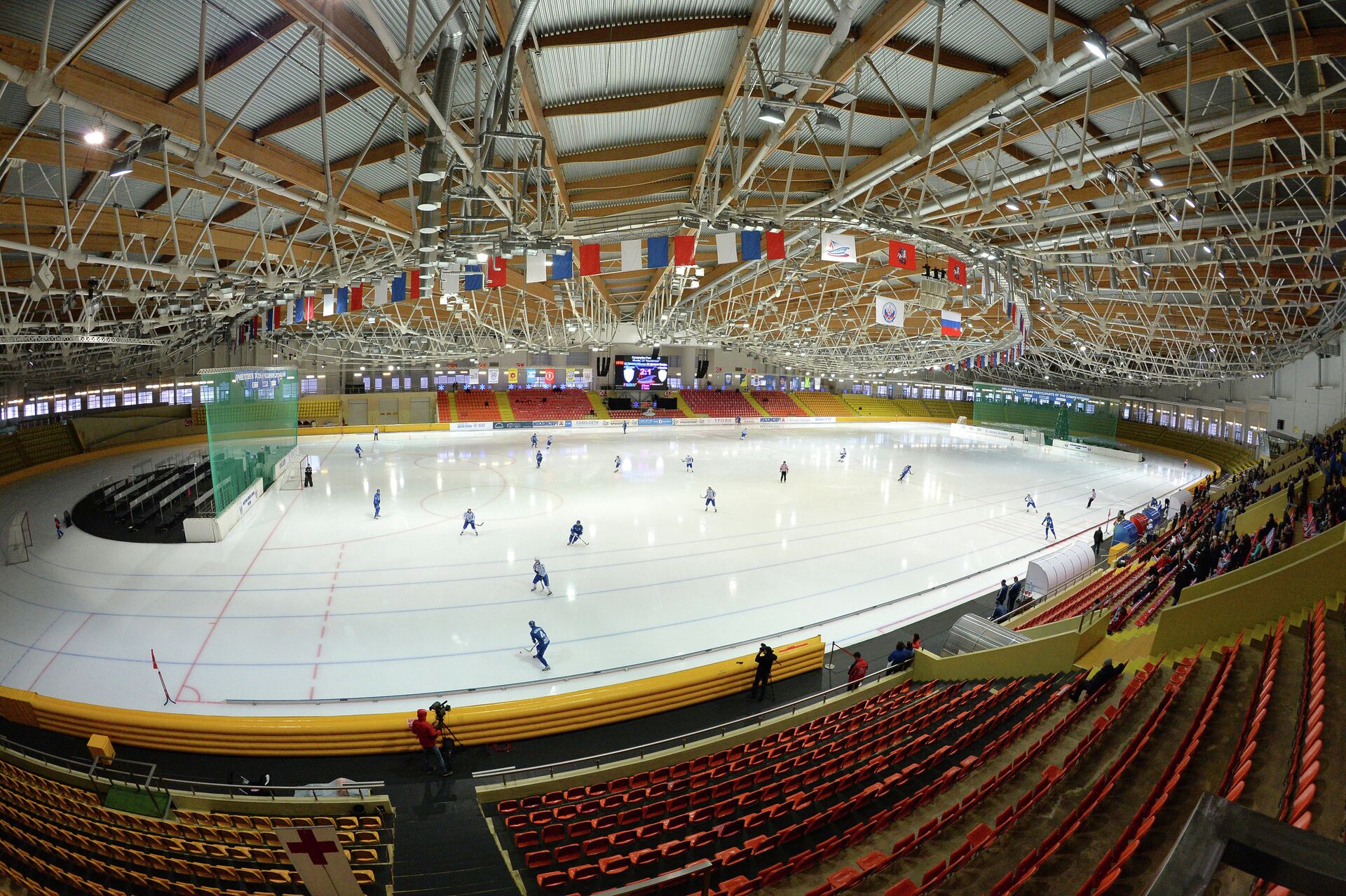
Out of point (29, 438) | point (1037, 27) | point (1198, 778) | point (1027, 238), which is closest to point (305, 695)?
point (1198, 778)

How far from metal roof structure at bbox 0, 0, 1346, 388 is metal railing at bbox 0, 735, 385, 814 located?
8.71 metres

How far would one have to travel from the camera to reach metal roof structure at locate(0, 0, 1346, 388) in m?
9.01

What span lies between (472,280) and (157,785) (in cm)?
1310

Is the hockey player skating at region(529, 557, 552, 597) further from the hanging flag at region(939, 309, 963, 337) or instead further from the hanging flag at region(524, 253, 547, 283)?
the hanging flag at region(939, 309, 963, 337)

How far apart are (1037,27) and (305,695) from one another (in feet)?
54.8

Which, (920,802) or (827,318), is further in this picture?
(827,318)

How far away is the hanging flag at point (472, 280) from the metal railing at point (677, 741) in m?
12.4

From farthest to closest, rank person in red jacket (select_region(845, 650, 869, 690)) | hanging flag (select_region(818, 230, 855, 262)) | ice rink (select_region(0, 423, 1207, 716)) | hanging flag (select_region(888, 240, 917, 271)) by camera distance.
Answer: hanging flag (select_region(818, 230, 855, 262)), hanging flag (select_region(888, 240, 917, 271)), ice rink (select_region(0, 423, 1207, 716)), person in red jacket (select_region(845, 650, 869, 690))

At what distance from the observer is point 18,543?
64.6 ft

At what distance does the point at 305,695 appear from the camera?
1223 cm

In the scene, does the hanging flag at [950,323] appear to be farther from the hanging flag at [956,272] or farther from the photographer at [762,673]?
the photographer at [762,673]

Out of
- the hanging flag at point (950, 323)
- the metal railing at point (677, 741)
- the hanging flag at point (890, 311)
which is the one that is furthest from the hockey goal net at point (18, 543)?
the hanging flag at point (950, 323)

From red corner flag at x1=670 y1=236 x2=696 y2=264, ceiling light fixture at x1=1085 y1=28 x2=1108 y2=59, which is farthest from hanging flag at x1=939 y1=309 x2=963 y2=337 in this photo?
ceiling light fixture at x1=1085 y1=28 x2=1108 y2=59

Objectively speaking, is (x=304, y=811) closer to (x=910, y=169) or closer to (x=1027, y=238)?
(x=910, y=169)
